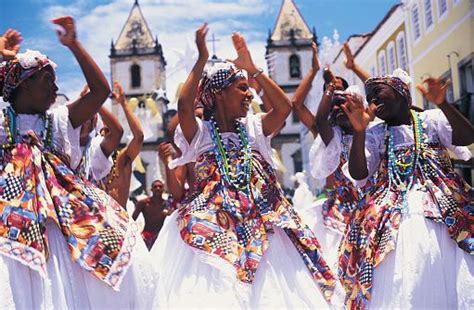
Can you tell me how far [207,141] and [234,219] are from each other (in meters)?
0.62

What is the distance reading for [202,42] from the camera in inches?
182

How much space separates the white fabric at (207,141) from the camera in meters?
4.90

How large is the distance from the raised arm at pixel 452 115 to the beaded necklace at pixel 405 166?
21cm

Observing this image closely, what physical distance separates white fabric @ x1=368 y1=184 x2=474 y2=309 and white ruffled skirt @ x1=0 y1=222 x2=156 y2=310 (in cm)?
138

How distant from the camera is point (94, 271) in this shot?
3.75m

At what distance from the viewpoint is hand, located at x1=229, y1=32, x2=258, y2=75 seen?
16.6ft

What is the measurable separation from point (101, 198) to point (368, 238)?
1.65 meters

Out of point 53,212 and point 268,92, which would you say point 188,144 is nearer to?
point 268,92

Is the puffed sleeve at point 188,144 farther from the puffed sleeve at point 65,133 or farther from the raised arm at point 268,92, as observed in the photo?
the puffed sleeve at point 65,133

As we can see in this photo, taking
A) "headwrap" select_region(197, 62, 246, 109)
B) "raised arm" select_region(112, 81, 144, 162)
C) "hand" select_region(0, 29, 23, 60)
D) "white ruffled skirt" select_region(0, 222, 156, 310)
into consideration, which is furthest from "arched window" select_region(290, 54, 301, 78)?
"white ruffled skirt" select_region(0, 222, 156, 310)

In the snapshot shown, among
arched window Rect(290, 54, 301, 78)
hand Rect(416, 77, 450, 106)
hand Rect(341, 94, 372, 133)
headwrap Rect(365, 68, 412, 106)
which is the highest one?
arched window Rect(290, 54, 301, 78)

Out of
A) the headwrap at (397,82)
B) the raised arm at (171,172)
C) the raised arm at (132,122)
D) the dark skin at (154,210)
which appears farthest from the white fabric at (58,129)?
the dark skin at (154,210)


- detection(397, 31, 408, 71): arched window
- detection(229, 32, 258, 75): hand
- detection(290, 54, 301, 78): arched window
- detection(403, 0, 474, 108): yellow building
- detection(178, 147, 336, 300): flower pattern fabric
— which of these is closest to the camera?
detection(178, 147, 336, 300): flower pattern fabric

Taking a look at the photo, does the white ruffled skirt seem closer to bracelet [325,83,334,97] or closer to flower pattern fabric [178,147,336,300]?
flower pattern fabric [178,147,336,300]
